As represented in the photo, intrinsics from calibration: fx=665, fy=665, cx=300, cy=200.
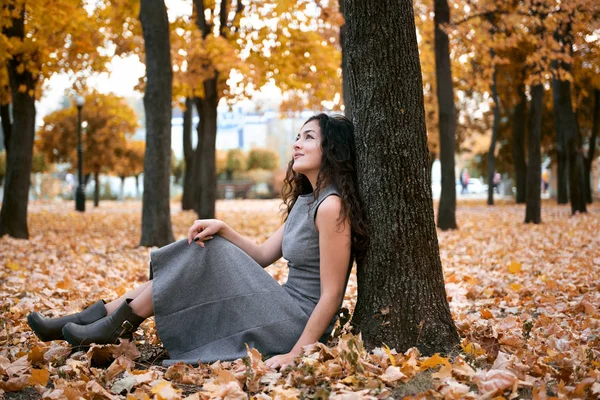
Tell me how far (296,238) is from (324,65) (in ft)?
43.0

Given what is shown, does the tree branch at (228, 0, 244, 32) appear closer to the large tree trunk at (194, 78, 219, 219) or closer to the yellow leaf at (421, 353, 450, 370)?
the large tree trunk at (194, 78, 219, 219)

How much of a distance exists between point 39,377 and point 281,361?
1.18 meters

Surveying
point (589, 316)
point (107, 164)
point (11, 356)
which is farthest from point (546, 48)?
point (107, 164)

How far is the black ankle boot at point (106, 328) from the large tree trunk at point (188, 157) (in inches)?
730

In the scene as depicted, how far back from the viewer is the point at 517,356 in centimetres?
336

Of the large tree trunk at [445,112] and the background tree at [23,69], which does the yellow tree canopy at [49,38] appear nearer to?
the background tree at [23,69]

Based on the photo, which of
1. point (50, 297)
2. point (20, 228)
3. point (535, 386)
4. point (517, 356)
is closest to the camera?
point (535, 386)

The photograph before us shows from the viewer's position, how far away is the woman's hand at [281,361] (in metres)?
3.31

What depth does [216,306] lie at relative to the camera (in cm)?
358

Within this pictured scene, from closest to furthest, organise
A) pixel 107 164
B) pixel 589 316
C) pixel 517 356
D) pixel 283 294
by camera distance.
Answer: pixel 517 356 → pixel 283 294 → pixel 589 316 → pixel 107 164

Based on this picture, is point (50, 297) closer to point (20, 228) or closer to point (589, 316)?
point (589, 316)

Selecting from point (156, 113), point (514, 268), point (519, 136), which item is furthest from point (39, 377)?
point (519, 136)

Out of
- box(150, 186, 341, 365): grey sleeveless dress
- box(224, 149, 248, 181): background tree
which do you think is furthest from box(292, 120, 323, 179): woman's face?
box(224, 149, 248, 181): background tree

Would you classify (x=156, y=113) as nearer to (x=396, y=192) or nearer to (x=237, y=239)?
(x=237, y=239)
